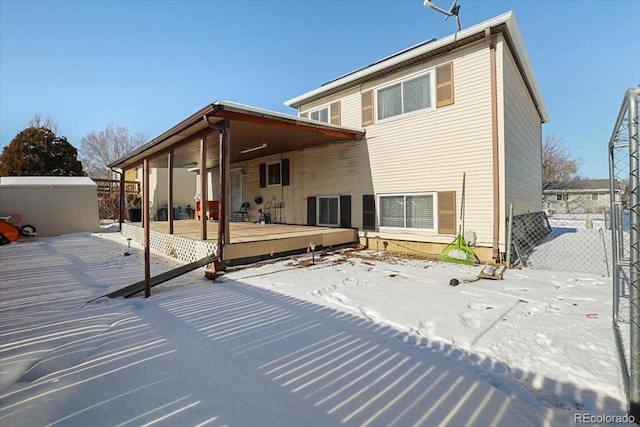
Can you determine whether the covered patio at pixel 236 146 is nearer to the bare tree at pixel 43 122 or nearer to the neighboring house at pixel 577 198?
the bare tree at pixel 43 122

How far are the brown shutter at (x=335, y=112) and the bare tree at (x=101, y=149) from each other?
106 ft

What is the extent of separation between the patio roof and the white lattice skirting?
7.58 feet

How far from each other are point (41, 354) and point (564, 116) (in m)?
33.1

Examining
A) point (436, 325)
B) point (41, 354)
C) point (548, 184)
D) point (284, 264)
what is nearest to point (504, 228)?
point (436, 325)

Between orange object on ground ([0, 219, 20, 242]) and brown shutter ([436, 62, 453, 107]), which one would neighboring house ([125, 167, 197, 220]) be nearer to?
orange object on ground ([0, 219, 20, 242])

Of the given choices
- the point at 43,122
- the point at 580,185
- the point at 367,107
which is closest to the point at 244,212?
the point at 367,107

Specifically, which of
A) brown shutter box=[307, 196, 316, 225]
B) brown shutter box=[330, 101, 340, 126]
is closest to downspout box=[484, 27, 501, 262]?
brown shutter box=[330, 101, 340, 126]

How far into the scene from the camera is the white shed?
492 inches

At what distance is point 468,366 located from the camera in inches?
96.0

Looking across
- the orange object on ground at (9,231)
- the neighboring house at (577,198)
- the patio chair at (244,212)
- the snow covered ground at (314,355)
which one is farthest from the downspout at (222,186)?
the neighboring house at (577,198)

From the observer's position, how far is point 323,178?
10016mm

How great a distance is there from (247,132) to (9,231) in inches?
410

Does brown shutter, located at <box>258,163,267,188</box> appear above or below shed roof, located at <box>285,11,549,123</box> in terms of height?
below

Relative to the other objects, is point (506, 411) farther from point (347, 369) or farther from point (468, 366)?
point (347, 369)
